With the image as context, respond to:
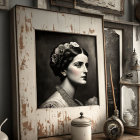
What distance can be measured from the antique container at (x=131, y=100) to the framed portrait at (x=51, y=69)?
7.7 inches

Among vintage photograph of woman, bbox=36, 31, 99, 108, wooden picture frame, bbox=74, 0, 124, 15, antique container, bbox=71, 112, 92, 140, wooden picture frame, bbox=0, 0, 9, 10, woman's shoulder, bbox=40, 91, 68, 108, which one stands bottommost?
antique container, bbox=71, 112, 92, 140

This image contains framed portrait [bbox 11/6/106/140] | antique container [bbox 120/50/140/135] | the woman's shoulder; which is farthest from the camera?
antique container [bbox 120/50/140/135]

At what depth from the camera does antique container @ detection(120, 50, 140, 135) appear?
1773 millimetres

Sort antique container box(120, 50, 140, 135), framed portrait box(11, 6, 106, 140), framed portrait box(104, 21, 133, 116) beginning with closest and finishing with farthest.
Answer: framed portrait box(11, 6, 106, 140) → antique container box(120, 50, 140, 135) → framed portrait box(104, 21, 133, 116)

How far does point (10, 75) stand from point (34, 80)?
0.60ft

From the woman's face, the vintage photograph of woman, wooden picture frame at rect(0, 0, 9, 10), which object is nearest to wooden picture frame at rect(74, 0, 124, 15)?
the vintage photograph of woman

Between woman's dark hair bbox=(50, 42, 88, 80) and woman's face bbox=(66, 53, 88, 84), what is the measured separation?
3 cm

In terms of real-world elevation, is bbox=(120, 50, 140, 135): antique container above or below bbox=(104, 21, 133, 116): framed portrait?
below

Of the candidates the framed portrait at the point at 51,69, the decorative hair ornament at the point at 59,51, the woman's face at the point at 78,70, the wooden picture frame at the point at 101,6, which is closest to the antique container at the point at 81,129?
the framed portrait at the point at 51,69

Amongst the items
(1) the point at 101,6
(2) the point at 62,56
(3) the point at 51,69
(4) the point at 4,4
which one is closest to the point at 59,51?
(2) the point at 62,56

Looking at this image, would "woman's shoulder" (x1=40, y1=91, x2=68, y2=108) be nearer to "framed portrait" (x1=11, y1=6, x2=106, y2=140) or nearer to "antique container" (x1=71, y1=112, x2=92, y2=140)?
"framed portrait" (x1=11, y1=6, x2=106, y2=140)

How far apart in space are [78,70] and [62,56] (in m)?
0.17

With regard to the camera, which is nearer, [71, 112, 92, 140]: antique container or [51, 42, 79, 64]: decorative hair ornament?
[71, 112, 92, 140]: antique container

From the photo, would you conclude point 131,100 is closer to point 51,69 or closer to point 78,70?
point 78,70
